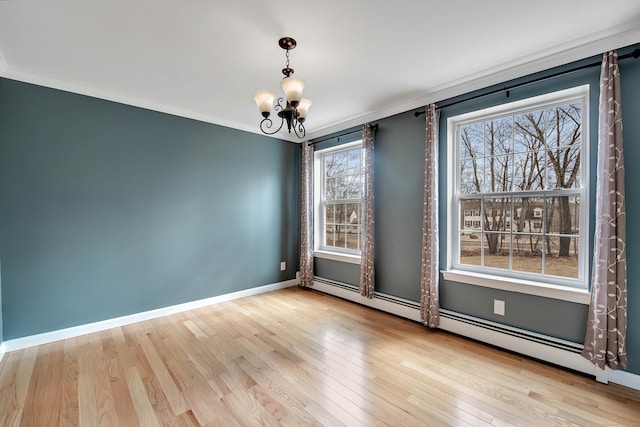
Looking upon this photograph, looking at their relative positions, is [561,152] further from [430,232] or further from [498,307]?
[498,307]

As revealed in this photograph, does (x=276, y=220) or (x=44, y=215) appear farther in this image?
(x=276, y=220)

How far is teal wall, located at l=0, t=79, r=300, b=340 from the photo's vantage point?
2.59 m

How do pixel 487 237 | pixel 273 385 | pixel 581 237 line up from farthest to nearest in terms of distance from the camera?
pixel 487 237
pixel 581 237
pixel 273 385

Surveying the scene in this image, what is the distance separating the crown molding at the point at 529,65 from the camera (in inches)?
79.0

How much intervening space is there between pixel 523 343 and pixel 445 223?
1263 mm

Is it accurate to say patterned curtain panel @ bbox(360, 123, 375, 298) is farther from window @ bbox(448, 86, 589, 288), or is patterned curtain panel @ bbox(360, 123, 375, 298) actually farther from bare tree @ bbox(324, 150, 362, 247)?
window @ bbox(448, 86, 589, 288)

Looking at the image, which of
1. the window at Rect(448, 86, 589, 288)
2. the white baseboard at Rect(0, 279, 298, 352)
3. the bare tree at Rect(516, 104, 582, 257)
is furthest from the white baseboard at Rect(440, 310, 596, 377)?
the white baseboard at Rect(0, 279, 298, 352)

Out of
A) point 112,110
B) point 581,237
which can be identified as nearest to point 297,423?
point 581,237

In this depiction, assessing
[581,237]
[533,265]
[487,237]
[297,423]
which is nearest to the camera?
[297,423]

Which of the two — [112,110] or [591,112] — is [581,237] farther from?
[112,110]

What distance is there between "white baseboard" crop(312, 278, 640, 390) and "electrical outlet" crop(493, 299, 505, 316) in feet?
0.41

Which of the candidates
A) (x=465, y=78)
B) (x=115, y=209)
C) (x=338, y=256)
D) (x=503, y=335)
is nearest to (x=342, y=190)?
(x=338, y=256)

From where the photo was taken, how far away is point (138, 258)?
3.21 metres

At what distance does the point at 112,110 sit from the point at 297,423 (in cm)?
352
